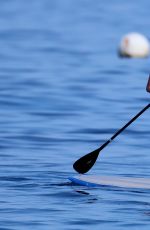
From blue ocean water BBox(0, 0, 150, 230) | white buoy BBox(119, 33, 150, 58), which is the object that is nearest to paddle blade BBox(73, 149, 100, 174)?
blue ocean water BBox(0, 0, 150, 230)

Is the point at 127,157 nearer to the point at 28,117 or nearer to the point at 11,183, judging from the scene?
the point at 11,183

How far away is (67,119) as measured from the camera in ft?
53.6

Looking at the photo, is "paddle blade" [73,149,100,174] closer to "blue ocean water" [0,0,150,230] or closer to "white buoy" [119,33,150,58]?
"blue ocean water" [0,0,150,230]

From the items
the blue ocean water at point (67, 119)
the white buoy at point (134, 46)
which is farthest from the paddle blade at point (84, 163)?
the white buoy at point (134, 46)

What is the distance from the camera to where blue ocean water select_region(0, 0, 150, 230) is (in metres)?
10.2

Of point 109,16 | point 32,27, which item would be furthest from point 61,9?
point 32,27

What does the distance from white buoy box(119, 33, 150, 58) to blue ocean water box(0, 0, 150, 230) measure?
177 mm

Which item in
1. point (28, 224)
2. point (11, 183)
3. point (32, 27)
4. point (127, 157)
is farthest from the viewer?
point (32, 27)

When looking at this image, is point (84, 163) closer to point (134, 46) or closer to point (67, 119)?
point (67, 119)

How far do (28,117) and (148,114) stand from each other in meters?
1.77

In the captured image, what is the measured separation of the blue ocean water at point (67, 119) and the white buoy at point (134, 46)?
18cm

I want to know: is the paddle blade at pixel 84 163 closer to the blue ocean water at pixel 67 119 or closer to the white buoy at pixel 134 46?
the blue ocean water at pixel 67 119

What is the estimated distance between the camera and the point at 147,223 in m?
9.71

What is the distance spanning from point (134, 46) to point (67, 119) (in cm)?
830
